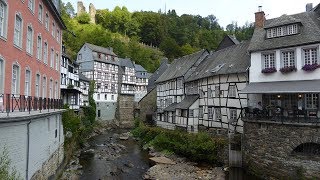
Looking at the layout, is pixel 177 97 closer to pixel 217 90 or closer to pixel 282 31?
pixel 217 90

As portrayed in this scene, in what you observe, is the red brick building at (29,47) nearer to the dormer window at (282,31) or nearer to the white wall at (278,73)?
the white wall at (278,73)

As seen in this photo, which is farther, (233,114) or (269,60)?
(233,114)

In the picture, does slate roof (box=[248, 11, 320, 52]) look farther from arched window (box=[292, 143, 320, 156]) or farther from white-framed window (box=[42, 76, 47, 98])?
white-framed window (box=[42, 76, 47, 98])

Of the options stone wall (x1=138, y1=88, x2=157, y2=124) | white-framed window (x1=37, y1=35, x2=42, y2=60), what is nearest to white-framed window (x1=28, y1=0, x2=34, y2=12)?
white-framed window (x1=37, y1=35, x2=42, y2=60)

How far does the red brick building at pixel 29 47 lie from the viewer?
1385 cm

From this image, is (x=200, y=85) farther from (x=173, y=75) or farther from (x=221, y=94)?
(x=173, y=75)

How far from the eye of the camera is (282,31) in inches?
950

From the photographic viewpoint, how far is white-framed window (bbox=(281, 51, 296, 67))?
74.6 feet

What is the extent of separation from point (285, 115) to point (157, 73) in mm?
42503

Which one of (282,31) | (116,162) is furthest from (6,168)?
(282,31)

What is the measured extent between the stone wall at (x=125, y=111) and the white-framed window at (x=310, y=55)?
39519mm

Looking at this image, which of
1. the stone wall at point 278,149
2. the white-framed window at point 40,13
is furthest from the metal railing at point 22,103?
the stone wall at point 278,149

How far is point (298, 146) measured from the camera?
777 inches

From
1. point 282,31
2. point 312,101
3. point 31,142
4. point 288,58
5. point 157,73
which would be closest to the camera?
point 31,142
